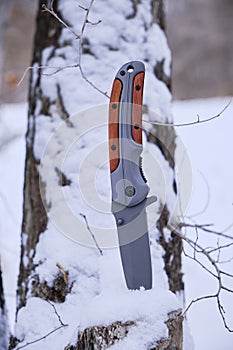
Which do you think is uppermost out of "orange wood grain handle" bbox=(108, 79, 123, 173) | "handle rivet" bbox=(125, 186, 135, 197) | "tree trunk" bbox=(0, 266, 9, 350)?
"orange wood grain handle" bbox=(108, 79, 123, 173)

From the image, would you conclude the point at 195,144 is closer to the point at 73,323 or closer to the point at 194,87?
the point at 73,323

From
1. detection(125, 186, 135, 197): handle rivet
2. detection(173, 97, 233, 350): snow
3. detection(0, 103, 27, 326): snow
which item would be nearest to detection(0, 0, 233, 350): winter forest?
detection(125, 186, 135, 197): handle rivet

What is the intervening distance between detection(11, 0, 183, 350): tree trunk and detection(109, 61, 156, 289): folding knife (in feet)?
0.46

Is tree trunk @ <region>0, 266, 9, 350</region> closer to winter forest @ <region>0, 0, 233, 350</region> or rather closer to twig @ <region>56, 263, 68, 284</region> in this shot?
winter forest @ <region>0, 0, 233, 350</region>

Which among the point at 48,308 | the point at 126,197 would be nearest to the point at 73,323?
the point at 48,308

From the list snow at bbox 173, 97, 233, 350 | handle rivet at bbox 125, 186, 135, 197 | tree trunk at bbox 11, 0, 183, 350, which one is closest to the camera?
handle rivet at bbox 125, 186, 135, 197

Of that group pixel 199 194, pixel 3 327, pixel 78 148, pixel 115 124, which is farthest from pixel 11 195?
pixel 115 124

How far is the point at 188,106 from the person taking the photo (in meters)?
4.82

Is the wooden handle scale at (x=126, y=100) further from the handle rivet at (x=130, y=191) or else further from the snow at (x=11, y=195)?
the snow at (x=11, y=195)

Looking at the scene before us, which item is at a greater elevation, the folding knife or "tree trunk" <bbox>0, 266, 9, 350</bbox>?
the folding knife

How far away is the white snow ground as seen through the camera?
5.74 ft

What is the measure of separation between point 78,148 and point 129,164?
0.33 meters

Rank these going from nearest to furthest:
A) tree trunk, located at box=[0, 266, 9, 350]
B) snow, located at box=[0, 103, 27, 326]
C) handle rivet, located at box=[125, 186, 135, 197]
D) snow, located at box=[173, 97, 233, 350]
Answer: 1. handle rivet, located at box=[125, 186, 135, 197]
2. tree trunk, located at box=[0, 266, 9, 350]
3. snow, located at box=[173, 97, 233, 350]
4. snow, located at box=[0, 103, 27, 326]

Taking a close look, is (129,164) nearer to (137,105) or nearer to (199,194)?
(137,105)
